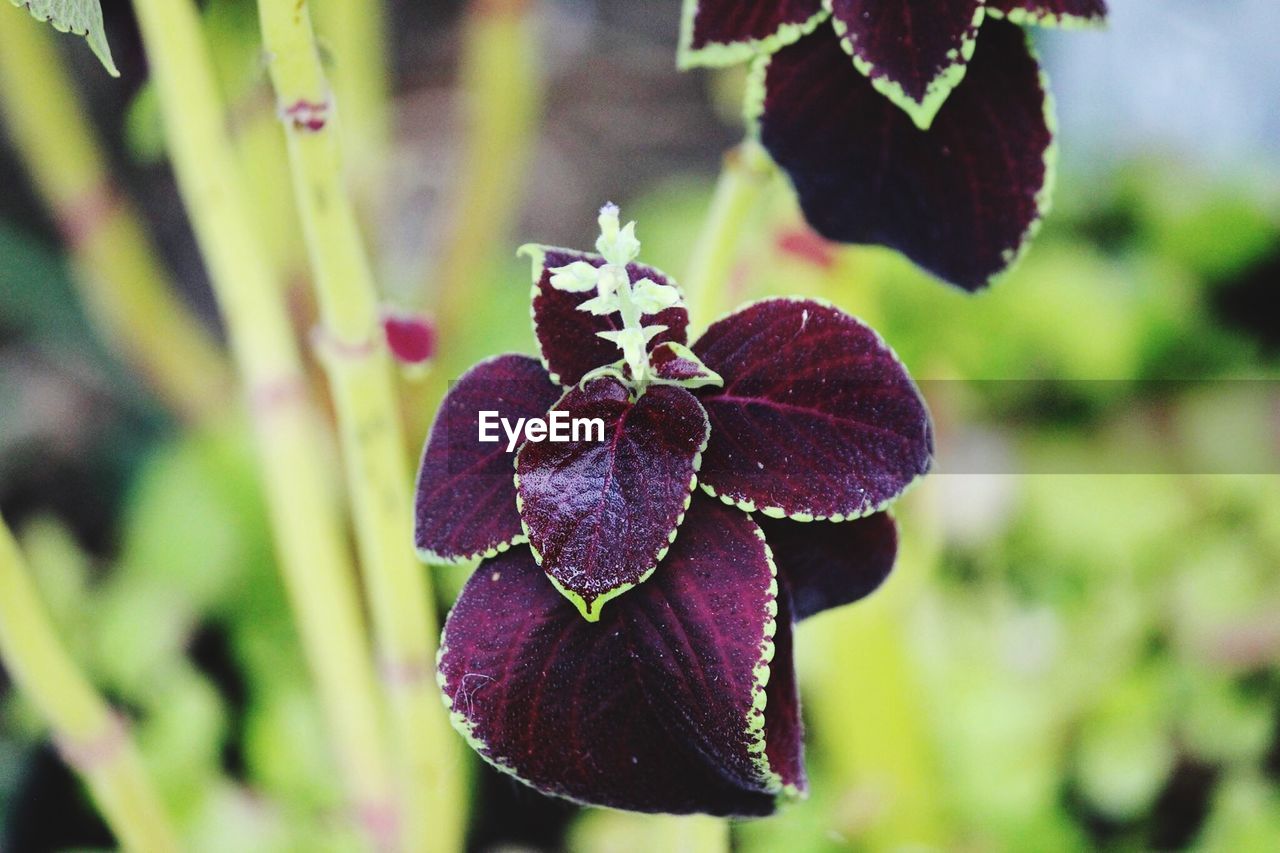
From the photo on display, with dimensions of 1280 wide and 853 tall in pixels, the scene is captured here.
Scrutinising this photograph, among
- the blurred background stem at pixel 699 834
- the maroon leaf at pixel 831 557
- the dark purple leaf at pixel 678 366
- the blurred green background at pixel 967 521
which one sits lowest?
the blurred green background at pixel 967 521

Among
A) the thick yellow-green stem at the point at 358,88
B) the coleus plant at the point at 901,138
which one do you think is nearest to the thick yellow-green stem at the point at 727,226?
the coleus plant at the point at 901,138

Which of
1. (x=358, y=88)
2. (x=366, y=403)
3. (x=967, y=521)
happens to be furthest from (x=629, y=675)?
(x=967, y=521)

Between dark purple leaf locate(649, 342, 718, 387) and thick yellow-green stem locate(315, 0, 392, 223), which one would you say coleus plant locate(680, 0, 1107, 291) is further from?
thick yellow-green stem locate(315, 0, 392, 223)

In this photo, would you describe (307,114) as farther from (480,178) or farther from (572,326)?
(480,178)

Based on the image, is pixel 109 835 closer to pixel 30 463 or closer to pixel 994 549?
pixel 30 463

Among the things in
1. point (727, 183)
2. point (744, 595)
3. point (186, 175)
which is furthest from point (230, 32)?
point (744, 595)

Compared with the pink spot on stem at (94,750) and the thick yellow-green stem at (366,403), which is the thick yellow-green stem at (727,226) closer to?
the thick yellow-green stem at (366,403)
